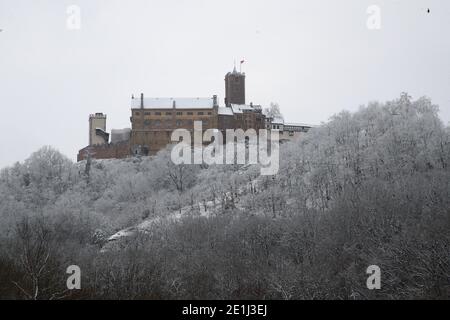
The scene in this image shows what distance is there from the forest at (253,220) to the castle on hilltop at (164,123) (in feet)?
12.9

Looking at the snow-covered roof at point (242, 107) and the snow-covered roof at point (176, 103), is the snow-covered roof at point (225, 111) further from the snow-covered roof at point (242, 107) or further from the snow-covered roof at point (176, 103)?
the snow-covered roof at point (176, 103)

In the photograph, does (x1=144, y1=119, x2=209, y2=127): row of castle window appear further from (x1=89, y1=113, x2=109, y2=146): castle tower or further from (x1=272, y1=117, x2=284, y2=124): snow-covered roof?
(x1=272, y1=117, x2=284, y2=124): snow-covered roof

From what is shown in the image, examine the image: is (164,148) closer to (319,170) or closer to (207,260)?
(319,170)

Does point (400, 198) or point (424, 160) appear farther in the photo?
point (424, 160)

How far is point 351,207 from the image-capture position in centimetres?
4462

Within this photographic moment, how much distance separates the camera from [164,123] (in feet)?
307

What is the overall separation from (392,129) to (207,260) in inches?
1460

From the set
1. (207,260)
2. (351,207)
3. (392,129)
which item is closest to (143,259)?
(207,260)

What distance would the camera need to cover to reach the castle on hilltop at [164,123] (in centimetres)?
9181

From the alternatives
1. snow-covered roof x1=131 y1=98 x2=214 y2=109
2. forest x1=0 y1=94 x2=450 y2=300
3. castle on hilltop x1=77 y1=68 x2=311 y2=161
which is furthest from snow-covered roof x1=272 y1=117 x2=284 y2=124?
forest x1=0 y1=94 x2=450 y2=300

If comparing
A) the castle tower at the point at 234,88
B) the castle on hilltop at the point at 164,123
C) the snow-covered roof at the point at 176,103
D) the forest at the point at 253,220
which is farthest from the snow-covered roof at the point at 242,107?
the forest at the point at 253,220

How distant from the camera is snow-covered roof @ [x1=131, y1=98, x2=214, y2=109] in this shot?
312 ft

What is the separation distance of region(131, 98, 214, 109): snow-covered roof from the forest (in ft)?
38.5
